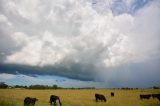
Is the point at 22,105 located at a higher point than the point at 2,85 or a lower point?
lower

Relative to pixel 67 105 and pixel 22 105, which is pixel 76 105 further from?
pixel 22 105

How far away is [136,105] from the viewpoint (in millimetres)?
33312

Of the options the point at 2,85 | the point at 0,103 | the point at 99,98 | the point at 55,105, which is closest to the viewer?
the point at 0,103

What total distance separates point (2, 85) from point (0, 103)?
113 meters

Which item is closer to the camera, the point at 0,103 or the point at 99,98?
the point at 0,103

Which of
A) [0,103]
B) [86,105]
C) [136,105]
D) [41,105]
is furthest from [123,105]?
[0,103]

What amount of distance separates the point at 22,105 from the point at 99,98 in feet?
48.4

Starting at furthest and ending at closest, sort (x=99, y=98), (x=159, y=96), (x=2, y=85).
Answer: (x=2, y=85) < (x=159, y=96) < (x=99, y=98)

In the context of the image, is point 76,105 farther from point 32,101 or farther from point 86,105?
point 32,101

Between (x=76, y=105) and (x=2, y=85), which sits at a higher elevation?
(x=2, y=85)

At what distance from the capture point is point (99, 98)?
42781 millimetres

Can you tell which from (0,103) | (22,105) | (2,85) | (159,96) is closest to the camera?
(0,103)

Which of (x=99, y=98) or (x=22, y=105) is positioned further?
(x=99, y=98)

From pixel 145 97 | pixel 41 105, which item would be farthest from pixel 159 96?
pixel 41 105
